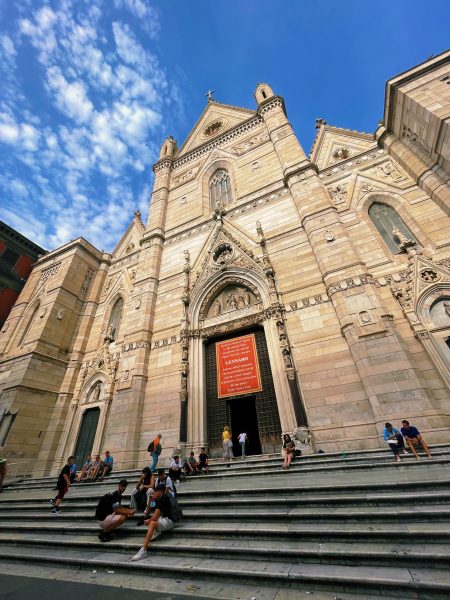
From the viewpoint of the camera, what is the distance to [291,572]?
2.93m

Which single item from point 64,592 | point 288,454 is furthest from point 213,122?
point 64,592

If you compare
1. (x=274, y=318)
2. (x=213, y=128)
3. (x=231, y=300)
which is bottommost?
(x=274, y=318)

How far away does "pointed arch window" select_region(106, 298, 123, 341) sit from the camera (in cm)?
1491

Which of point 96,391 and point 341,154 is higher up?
point 341,154

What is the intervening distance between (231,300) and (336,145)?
395 inches

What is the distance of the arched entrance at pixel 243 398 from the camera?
30.8 feet

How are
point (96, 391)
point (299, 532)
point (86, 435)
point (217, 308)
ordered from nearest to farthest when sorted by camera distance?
point (299, 532) → point (217, 308) → point (86, 435) → point (96, 391)

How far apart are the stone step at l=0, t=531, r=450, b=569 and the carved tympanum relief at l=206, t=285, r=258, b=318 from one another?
27.0ft

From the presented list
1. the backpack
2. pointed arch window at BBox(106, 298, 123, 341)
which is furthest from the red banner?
pointed arch window at BBox(106, 298, 123, 341)

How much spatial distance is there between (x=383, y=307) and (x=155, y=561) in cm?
828

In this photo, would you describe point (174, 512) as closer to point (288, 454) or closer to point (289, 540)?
point (289, 540)

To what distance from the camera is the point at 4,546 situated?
17.0 ft

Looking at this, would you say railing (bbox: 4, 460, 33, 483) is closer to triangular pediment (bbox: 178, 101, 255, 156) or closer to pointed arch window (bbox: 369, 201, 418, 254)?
pointed arch window (bbox: 369, 201, 418, 254)

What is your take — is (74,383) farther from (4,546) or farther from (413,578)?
(413,578)
